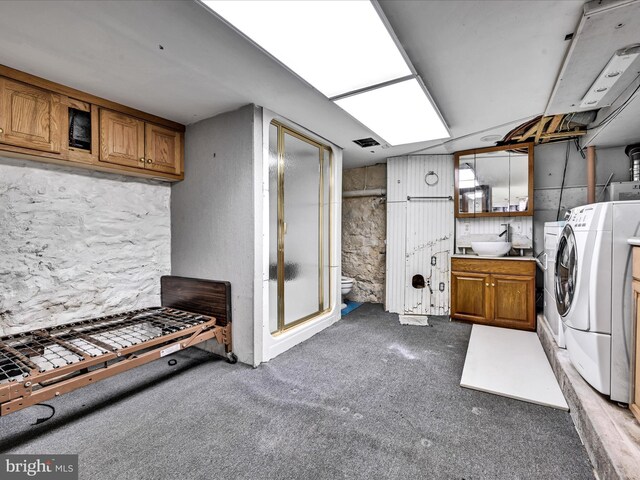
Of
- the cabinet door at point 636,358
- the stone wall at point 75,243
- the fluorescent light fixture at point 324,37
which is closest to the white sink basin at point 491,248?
the cabinet door at point 636,358

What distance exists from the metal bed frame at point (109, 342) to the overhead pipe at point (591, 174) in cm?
407

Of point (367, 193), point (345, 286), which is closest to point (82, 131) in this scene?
point (345, 286)

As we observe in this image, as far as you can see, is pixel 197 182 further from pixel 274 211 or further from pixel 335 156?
pixel 335 156

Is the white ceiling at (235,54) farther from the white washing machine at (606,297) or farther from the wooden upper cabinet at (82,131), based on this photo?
the white washing machine at (606,297)

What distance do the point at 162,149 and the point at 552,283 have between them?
12.8ft

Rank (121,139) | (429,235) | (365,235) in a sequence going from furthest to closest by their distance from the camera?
(365,235), (429,235), (121,139)

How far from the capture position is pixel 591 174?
3.24 metres

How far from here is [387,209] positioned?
4266 millimetres

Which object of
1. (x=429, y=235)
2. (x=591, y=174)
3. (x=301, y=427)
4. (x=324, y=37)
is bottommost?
(x=301, y=427)

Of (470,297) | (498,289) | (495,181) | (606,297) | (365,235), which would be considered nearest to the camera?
(606,297)

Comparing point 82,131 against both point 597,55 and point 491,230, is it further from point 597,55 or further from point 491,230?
point 491,230

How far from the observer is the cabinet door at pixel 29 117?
188 cm

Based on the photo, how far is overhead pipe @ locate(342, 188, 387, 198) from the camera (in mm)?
4500

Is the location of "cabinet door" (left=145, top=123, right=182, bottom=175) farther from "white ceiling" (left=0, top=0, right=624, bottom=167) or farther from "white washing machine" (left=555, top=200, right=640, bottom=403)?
"white washing machine" (left=555, top=200, right=640, bottom=403)
